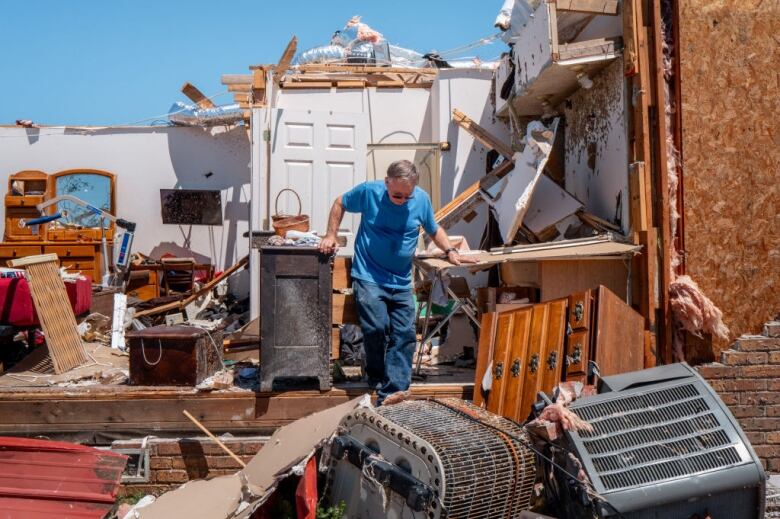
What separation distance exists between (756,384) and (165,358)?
14.3 ft

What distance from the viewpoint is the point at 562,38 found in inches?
277

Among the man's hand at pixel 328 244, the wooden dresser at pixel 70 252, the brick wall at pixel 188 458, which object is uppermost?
the wooden dresser at pixel 70 252

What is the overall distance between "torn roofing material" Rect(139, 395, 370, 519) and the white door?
14.4 ft

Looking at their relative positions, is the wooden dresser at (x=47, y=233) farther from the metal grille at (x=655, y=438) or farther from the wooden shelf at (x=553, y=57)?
the metal grille at (x=655, y=438)

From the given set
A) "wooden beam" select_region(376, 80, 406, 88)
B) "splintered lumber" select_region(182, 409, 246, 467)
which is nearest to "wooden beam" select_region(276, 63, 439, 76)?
"wooden beam" select_region(376, 80, 406, 88)

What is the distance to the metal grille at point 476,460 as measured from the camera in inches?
136

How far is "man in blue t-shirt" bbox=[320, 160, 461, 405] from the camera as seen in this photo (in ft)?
17.0

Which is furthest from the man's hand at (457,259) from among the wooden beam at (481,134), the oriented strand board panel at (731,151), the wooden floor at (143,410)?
the wooden beam at (481,134)

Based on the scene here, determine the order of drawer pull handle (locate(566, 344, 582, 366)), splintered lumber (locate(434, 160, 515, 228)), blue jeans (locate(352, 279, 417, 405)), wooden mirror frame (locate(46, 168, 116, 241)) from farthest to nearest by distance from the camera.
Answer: wooden mirror frame (locate(46, 168, 116, 241)) → splintered lumber (locate(434, 160, 515, 228)) → blue jeans (locate(352, 279, 417, 405)) → drawer pull handle (locate(566, 344, 582, 366))

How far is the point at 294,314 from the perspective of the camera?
521 centimetres

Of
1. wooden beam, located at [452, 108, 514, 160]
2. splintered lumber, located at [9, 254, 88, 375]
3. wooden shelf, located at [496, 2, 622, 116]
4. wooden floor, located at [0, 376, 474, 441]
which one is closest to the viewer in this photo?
wooden floor, located at [0, 376, 474, 441]

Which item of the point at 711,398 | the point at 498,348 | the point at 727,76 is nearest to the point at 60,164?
the point at 498,348

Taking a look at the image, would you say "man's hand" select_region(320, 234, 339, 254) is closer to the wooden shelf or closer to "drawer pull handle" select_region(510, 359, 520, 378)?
"drawer pull handle" select_region(510, 359, 520, 378)

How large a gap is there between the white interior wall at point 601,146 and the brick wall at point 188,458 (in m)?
3.35
